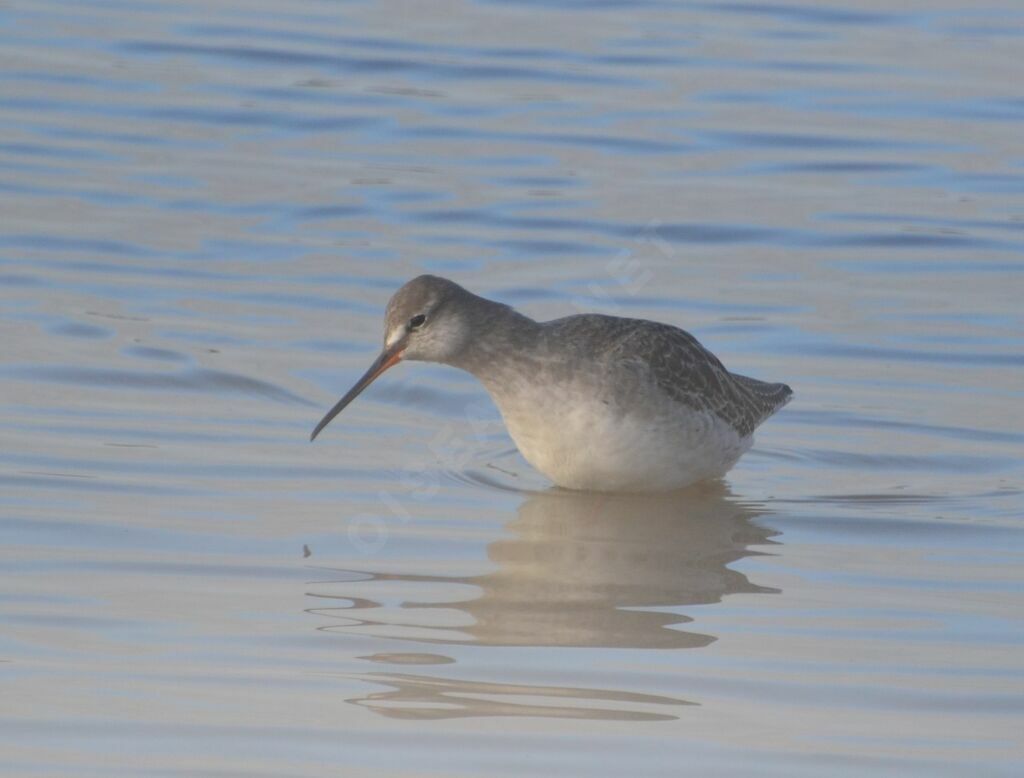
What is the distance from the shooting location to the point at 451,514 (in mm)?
8719

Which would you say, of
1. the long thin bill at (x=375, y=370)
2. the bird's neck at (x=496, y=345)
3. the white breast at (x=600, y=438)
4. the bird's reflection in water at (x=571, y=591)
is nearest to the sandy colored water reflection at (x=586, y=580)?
the bird's reflection in water at (x=571, y=591)

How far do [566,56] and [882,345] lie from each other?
9.65 meters

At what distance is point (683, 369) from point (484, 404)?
1.63 meters

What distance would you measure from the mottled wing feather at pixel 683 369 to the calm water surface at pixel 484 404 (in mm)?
321

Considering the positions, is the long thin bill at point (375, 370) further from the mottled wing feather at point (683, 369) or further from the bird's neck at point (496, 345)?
the mottled wing feather at point (683, 369)

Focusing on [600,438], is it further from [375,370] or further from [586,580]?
[586,580]

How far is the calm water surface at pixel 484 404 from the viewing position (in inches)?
241

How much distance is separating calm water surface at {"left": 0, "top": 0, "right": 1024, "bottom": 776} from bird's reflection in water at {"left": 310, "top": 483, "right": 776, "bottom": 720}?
26 millimetres

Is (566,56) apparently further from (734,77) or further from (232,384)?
(232,384)

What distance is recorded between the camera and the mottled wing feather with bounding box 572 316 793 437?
30.4ft

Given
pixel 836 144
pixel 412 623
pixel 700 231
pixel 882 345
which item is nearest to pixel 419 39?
pixel 836 144

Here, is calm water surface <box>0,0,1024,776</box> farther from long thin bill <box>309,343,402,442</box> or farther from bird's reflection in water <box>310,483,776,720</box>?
long thin bill <box>309,343,402,442</box>

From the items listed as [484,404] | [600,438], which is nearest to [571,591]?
[600,438]

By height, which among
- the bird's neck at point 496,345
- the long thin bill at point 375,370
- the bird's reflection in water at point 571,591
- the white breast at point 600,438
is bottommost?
A: the bird's reflection in water at point 571,591
